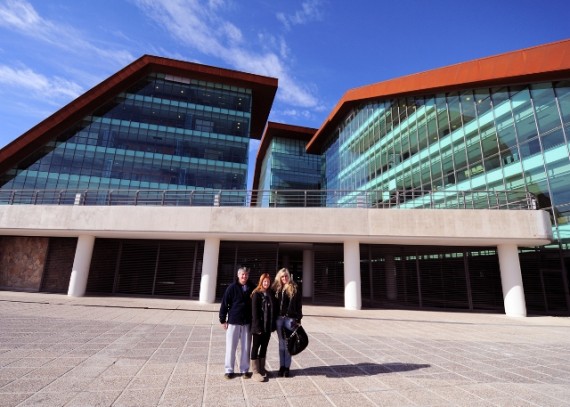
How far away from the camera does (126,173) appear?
134ft

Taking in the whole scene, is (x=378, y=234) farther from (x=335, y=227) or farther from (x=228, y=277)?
(x=228, y=277)

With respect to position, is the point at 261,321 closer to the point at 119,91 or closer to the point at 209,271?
the point at 209,271

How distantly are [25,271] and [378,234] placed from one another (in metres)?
21.0

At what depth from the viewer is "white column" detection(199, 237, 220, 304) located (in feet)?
50.9

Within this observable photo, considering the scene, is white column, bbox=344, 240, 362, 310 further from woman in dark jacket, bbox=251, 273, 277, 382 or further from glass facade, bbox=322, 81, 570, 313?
woman in dark jacket, bbox=251, 273, 277, 382

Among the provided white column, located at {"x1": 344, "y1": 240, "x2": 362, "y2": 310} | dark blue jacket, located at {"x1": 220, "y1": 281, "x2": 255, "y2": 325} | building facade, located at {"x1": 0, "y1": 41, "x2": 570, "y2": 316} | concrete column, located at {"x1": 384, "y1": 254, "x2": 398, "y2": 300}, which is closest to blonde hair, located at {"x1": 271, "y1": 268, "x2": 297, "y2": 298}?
dark blue jacket, located at {"x1": 220, "y1": 281, "x2": 255, "y2": 325}

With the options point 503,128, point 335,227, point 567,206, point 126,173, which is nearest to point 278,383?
point 335,227

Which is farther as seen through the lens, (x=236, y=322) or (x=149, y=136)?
(x=149, y=136)

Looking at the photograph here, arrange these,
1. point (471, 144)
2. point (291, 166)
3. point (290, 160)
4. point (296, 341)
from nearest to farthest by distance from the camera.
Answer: point (296, 341), point (471, 144), point (291, 166), point (290, 160)

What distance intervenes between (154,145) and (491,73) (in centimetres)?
4056

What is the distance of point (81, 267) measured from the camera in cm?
1638

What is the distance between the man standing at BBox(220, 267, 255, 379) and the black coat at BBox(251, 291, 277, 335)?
0.16 metres

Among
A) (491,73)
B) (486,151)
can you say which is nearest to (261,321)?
(486,151)

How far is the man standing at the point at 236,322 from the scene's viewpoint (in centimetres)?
502
